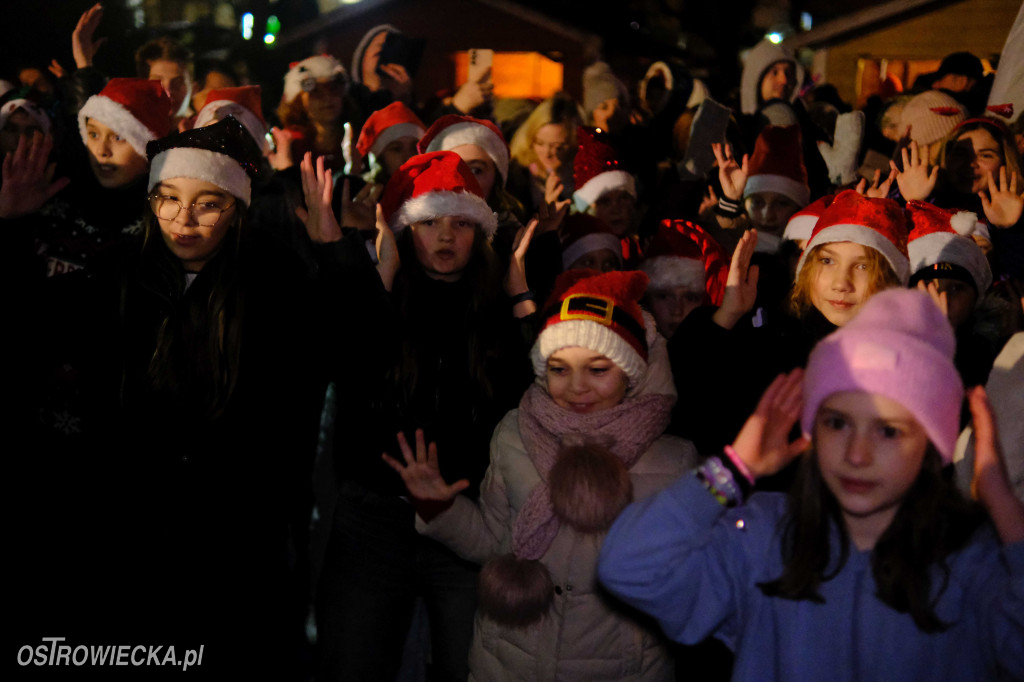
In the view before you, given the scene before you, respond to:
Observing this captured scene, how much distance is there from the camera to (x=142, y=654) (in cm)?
298

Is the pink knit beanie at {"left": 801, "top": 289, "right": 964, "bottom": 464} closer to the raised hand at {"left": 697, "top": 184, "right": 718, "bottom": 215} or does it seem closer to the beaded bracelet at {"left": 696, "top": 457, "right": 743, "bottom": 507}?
the beaded bracelet at {"left": 696, "top": 457, "right": 743, "bottom": 507}

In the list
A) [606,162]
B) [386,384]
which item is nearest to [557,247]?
[606,162]

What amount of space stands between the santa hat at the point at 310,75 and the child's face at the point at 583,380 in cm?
367

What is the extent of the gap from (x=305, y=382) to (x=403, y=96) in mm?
4687

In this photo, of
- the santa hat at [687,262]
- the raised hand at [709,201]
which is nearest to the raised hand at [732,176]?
the raised hand at [709,201]

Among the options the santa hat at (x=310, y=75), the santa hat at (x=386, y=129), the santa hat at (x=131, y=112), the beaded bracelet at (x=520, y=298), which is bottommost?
the beaded bracelet at (x=520, y=298)

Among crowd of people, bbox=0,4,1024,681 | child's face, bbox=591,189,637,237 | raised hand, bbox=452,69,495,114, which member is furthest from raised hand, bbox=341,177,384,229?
raised hand, bbox=452,69,495,114

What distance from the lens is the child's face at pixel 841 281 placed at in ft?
9.62

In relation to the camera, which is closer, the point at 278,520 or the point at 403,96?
the point at 278,520

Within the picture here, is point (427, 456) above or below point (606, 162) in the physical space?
below

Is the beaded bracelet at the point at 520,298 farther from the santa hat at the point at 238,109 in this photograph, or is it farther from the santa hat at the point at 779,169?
the santa hat at the point at 238,109

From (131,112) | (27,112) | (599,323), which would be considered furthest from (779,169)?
(27,112)

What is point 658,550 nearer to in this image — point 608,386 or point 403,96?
point 608,386

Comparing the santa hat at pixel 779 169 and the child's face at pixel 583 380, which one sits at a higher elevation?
the santa hat at pixel 779 169
